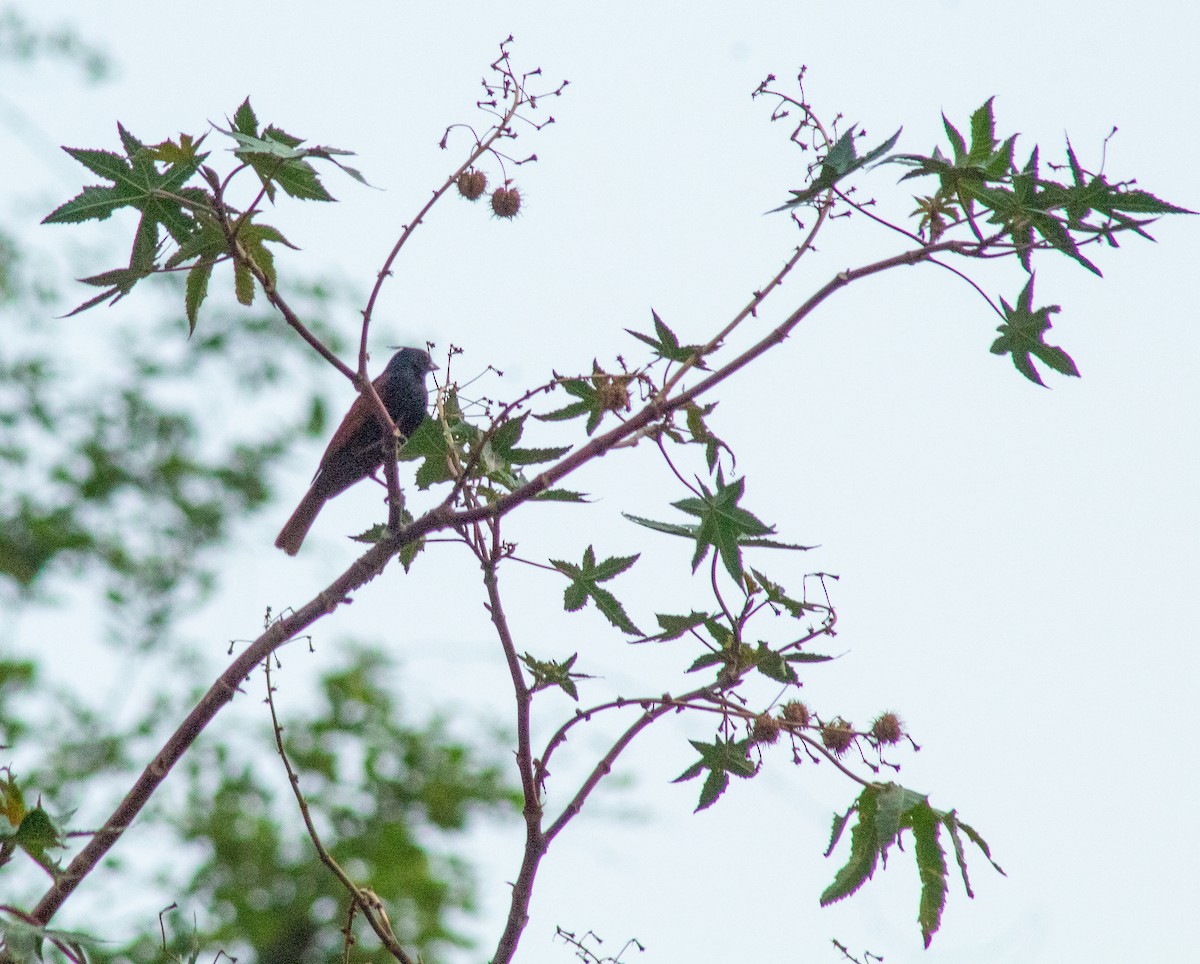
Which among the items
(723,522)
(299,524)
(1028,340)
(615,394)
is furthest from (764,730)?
(299,524)

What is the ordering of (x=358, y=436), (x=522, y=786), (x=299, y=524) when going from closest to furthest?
(x=522, y=786)
(x=358, y=436)
(x=299, y=524)

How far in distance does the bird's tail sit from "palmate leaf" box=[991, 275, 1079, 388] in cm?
365

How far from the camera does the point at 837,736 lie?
219 centimetres

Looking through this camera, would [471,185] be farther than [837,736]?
Yes

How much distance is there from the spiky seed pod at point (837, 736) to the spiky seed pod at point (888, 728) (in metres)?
0.07

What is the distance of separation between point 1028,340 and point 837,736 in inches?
30.1

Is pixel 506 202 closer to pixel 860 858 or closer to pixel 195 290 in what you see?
pixel 195 290

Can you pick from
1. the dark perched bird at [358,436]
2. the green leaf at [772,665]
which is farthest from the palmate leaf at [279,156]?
the dark perched bird at [358,436]

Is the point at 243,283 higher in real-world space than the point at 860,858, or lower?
higher

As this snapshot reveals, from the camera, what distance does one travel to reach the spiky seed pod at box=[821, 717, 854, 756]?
2.18 meters

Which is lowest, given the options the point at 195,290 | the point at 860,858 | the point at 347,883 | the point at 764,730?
the point at 347,883

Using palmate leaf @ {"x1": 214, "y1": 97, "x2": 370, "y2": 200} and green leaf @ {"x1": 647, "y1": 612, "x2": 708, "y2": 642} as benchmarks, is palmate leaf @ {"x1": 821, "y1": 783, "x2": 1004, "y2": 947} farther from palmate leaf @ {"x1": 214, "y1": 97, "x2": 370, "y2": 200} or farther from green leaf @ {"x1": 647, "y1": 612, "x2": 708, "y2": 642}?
palmate leaf @ {"x1": 214, "y1": 97, "x2": 370, "y2": 200}

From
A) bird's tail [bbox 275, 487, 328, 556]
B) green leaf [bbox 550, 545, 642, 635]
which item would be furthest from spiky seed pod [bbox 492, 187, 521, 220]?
bird's tail [bbox 275, 487, 328, 556]

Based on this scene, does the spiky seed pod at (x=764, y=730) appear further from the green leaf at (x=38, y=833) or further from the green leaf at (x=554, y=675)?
the green leaf at (x=38, y=833)
